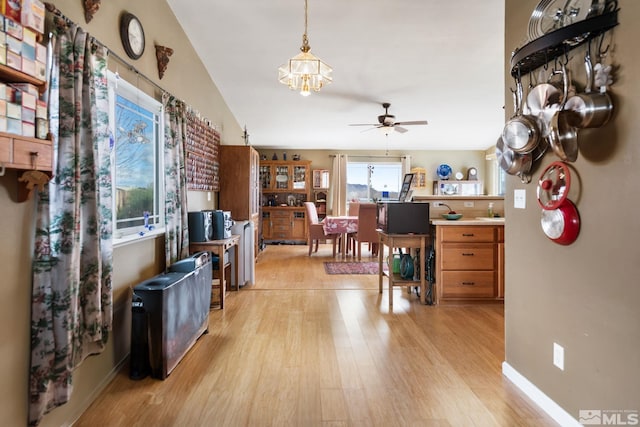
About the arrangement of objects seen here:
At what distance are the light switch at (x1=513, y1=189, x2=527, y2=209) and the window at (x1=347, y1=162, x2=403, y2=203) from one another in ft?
22.2

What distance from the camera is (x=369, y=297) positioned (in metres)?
3.83

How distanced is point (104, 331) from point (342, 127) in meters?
5.69

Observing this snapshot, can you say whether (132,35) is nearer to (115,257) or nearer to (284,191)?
(115,257)

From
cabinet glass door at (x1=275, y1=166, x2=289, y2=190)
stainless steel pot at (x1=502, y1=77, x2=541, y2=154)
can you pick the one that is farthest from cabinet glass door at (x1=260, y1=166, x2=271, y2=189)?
stainless steel pot at (x1=502, y1=77, x2=541, y2=154)

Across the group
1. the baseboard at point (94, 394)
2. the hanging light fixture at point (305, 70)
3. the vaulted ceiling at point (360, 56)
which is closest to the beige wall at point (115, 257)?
the baseboard at point (94, 394)

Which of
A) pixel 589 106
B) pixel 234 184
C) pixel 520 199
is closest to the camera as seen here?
pixel 589 106

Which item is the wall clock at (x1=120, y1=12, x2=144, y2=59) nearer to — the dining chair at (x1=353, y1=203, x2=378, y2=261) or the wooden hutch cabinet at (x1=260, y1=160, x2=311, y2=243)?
the dining chair at (x1=353, y1=203, x2=378, y2=261)

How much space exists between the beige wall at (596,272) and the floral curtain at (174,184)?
255 centimetres

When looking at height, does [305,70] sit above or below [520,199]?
above

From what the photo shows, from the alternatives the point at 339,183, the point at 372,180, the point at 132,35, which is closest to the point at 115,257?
the point at 132,35

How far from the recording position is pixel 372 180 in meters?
8.83

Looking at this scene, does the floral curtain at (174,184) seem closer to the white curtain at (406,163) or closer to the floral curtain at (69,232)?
the floral curtain at (69,232)

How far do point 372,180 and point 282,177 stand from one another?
7.74ft

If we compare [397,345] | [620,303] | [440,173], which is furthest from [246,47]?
[440,173]
